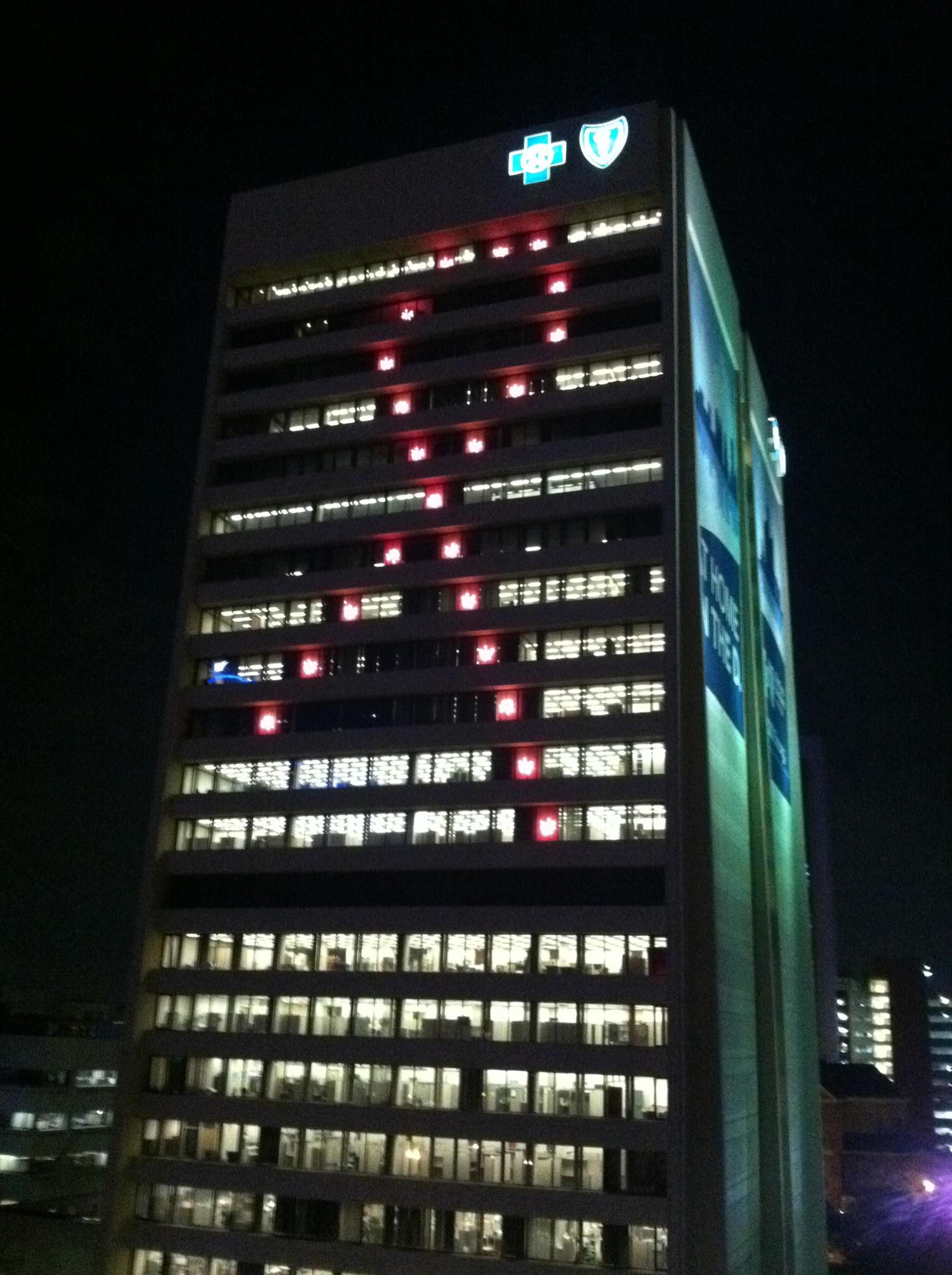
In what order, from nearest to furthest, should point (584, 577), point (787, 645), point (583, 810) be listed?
point (583, 810), point (584, 577), point (787, 645)

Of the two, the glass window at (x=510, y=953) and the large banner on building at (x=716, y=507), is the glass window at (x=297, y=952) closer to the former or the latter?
the glass window at (x=510, y=953)

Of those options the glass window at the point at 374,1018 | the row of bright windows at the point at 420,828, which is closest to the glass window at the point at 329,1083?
the glass window at the point at 374,1018

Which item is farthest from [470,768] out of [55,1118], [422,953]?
[55,1118]

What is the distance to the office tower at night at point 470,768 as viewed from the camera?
174 ft

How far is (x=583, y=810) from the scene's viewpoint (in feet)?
190

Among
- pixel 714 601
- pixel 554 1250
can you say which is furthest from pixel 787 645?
pixel 554 1250

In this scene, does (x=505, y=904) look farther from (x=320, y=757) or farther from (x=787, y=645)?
(x=787, y=645)

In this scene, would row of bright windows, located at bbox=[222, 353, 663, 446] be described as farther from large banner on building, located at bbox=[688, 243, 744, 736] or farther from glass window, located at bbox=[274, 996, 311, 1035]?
glass window, located at bbox=[274, 996, 311, 1035]

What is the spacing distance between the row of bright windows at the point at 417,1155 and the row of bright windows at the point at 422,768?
15.8 meters

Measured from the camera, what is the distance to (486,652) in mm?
63375

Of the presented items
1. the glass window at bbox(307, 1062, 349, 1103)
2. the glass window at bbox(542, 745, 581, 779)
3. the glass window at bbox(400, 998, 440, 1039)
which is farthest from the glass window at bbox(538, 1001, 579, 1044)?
the glass window at bbox(542, 745, 581, 779)

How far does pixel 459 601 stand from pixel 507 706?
754cm

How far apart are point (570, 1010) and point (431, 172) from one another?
54.5 meters

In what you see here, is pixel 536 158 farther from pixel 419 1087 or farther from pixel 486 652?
pixel 419 1087
